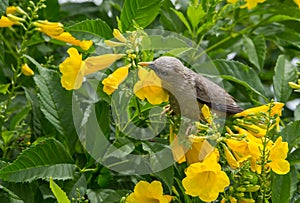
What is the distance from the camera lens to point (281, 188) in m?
1.70

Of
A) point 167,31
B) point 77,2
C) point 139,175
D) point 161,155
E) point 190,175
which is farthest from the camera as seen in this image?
point 77,2

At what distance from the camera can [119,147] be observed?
5.75ft

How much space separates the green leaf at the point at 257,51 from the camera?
227 cm

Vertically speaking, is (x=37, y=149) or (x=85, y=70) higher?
(x=85, y=70)

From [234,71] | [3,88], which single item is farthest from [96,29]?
[234,71]

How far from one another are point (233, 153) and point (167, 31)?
2.55 ft

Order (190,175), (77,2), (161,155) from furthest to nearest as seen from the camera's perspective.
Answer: (77,2)
(161,155)
(190,175)

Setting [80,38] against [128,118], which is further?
[80,38]

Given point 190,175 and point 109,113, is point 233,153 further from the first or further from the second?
point 109,113

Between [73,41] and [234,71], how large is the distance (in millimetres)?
531

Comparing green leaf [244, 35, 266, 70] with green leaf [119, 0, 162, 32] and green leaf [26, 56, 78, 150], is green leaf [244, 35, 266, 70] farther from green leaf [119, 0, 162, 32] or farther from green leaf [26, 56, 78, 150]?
green leaf [26, 56, 78, 150]

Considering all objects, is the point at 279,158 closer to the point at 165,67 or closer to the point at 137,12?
the point at 165,67

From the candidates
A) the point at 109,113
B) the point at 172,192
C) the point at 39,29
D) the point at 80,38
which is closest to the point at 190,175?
the point at 172,192

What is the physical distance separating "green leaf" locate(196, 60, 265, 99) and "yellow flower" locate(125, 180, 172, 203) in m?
0.51
